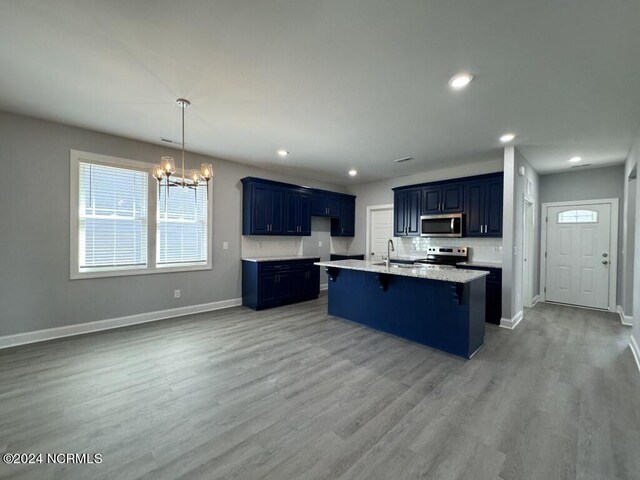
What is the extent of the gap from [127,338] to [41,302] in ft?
3.71

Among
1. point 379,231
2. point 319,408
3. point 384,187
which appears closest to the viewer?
point 319,408

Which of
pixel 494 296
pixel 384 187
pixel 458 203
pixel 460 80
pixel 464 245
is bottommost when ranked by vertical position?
pixel 494 296

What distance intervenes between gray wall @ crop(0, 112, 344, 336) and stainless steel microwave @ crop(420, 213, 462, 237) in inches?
196

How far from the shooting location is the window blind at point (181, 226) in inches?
176

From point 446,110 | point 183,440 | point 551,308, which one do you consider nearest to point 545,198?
point 551,308

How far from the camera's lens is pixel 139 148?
4.18 m

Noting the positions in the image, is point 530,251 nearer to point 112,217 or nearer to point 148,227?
point 148,227

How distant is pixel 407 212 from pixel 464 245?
1302 mm

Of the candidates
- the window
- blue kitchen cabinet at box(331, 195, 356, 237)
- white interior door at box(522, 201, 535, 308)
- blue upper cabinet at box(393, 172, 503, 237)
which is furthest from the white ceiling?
blue kitchen cabinet at box(331, 195, 356, 237)

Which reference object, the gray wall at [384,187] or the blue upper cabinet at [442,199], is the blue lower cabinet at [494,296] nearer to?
the blue upper cabinet at [442,199]

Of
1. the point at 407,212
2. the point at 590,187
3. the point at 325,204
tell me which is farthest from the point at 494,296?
the point at 325,204

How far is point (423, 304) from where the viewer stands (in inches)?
135

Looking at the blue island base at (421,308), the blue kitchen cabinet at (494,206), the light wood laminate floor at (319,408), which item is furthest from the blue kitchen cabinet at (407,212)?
the light wood laminate floor at (319,408)

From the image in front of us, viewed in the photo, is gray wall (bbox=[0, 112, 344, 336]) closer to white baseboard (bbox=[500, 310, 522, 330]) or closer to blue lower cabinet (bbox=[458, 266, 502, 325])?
blue lower cabinet (bbox=[458, 266, 502, 325])
